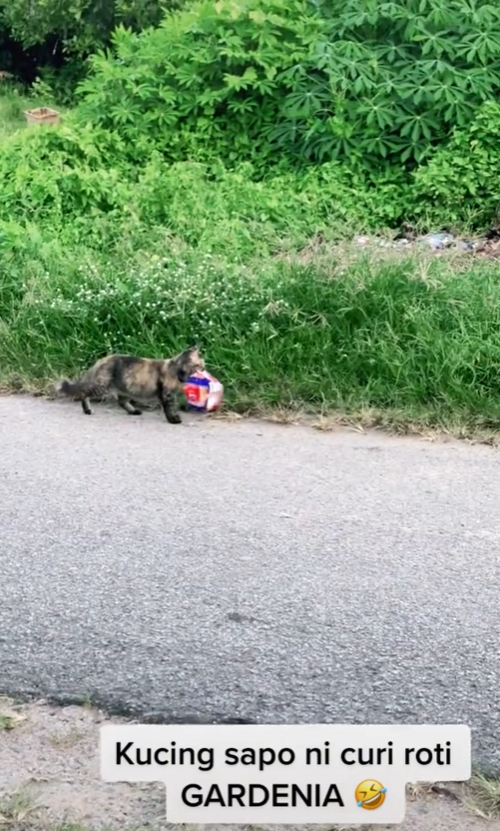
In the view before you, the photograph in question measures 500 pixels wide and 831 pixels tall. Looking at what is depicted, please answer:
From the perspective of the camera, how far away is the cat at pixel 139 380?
5816 millimetres

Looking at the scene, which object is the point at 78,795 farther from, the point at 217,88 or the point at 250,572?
the point at 217,88

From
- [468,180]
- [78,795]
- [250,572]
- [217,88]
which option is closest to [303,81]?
[217,88]

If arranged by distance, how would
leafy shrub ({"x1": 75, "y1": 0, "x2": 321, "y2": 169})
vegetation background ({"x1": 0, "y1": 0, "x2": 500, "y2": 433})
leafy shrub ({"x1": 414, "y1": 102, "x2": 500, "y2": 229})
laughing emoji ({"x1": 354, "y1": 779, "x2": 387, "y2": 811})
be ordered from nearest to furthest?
1. laughing emoji ({"x1": 354, "y1": 779, "x2": 387, "y2": 811})
2. vegetation background ({"x1": 0, "y1": 0, "x2": 500, "y2": 433})
3. leafy shrub ({"x1": 414, "y1": 102, "x2": 500, "y2": 229})
4. leafy shrub ({"x1": 75, "y1": 0, "x2": 321, "y2": 169})

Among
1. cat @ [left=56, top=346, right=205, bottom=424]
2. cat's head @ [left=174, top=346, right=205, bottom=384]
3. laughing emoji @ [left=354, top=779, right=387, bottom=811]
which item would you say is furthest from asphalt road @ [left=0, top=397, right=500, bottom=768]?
laughing emoji @ [left=354, top=779, right=387, bottom=811]

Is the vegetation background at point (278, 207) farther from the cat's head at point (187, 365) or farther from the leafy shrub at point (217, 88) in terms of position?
the cat's head at point (187, 365)

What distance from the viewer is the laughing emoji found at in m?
2.24

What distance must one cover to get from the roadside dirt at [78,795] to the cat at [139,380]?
2732 mm

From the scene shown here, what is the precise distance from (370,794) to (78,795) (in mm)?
1018

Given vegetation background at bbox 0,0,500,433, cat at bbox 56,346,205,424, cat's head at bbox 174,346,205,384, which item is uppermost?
vegetation background at bbox 0,0,500,433

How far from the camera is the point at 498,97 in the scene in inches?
355

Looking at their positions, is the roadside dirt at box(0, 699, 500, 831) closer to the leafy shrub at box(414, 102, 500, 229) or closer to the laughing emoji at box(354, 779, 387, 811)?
the laughing emoji at box(354, 779, 387, 811)

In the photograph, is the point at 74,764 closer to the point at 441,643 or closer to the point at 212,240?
the point at 441,643

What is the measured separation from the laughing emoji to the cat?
3.66 metres

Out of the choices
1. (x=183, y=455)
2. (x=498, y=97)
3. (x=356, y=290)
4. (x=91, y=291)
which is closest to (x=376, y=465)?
(x=183, y=455)
